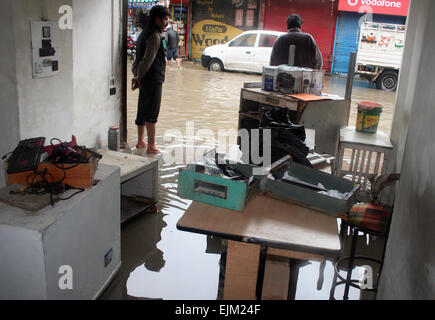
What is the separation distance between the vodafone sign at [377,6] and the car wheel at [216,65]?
4621 millimetres

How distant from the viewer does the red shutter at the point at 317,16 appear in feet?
51.6

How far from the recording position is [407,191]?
2271 millimetres

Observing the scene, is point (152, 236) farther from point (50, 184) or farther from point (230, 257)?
point (230, 257)

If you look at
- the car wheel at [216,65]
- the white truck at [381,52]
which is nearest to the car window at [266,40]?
the car wheel at [216,65]

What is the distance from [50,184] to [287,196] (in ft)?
4.44

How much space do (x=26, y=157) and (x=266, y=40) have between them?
1141 centimetres

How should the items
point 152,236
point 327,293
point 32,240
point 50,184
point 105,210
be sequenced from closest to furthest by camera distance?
point 32,240, point 50,184, point 105,210, point 327,293, point 152,236

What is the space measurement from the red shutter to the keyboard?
1460 centimetres

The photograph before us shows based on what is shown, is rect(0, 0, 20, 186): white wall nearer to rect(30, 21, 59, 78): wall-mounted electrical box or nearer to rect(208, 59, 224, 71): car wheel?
rect(30, 21, 59, 78): wall-mounted electrical box

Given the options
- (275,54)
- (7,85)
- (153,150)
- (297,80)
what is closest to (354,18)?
(275,54)

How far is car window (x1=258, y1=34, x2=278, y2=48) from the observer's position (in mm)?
13000

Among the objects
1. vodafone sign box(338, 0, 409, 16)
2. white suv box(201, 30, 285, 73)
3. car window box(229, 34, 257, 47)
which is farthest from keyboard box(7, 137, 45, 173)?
vodafone sign box(338, 0, 409, 16)

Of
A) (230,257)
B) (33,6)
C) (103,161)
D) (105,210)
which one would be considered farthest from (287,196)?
(33,6)

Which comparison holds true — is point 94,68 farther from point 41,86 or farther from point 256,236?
point 256,236
